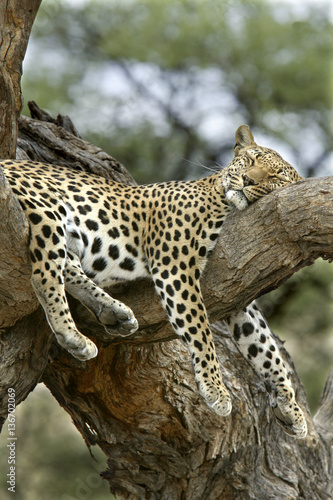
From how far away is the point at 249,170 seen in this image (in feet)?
18.0

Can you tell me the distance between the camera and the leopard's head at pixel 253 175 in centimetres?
523

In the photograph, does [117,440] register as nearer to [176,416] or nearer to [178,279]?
[176,416]

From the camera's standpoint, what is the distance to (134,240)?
216 inches

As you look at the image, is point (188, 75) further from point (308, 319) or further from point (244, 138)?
point (244, 138)

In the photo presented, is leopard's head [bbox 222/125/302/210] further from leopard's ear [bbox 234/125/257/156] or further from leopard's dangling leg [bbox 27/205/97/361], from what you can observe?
leopard's dangling leg [bbox 27/205/97/361]

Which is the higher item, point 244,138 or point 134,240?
point 244,138

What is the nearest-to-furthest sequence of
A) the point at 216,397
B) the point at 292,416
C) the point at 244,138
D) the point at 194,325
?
the point at 194,325
the point at 216,397
the point at 292,416
the point at 244,138

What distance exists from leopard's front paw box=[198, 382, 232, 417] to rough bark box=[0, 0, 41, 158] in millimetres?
2587

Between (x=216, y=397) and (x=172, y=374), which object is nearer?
(x=216, y=397)

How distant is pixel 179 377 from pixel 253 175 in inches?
74.6

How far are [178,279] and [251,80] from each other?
9141 mm

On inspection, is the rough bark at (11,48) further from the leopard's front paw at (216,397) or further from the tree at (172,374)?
the leopard's front paw at (216,397)

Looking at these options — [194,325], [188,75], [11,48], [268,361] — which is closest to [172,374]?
[268,361]

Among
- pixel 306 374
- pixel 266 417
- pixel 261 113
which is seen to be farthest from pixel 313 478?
pixel 261 113
